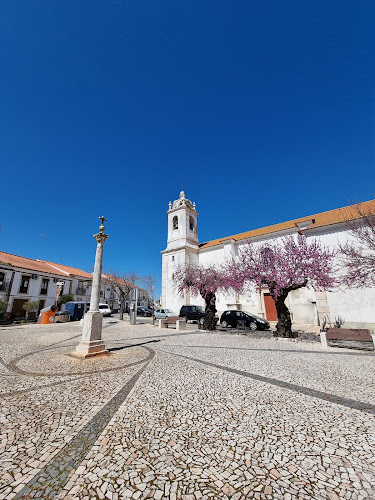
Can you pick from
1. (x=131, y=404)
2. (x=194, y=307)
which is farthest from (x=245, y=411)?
(x=194, y=307)

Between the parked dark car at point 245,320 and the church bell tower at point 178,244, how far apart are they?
30.1 feet

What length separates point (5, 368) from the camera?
5.25 metres

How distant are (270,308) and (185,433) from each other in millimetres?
19695

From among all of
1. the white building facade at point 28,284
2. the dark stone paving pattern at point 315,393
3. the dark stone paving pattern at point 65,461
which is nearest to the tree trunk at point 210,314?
the dark stone paving pattern at point 315,393

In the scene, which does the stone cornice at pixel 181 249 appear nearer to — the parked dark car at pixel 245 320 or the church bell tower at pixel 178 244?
the church bell tower at pixel 178 244

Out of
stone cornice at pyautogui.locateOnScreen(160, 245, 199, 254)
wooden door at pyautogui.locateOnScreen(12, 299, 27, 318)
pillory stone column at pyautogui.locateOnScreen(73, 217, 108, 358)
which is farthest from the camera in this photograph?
stone cornice at pyautogui.locateOnScreen(160, 245, 199, 254)

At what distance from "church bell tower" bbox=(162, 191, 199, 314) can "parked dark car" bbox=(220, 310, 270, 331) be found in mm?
9172

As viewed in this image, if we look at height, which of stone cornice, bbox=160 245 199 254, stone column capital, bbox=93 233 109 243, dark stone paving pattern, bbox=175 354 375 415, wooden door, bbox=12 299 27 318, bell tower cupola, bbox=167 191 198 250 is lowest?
dark stone paving pattern, bbox=175 354 375 415

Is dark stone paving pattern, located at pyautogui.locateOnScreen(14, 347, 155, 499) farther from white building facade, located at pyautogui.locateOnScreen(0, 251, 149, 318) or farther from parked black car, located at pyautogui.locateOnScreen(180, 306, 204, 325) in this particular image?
white building facade, located at pyautogui.locateOnScreen(0, 251, 149, 318)

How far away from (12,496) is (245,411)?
278cm

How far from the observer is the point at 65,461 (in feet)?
7.11

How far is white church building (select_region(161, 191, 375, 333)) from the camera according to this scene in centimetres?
1450

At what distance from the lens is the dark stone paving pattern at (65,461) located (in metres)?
1.79

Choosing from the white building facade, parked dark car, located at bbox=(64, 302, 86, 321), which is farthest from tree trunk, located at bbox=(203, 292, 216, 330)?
the white building facade
